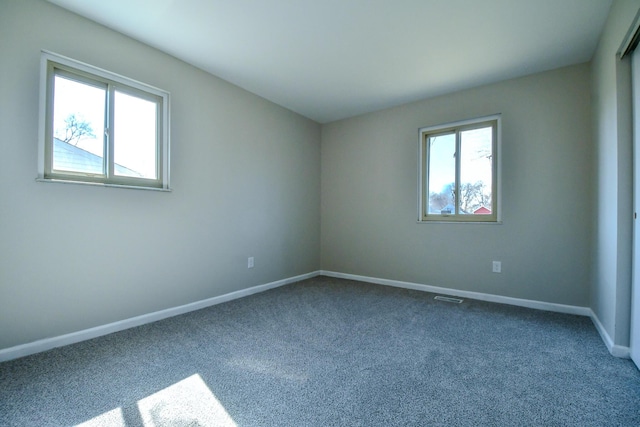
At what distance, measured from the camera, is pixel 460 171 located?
3.52m

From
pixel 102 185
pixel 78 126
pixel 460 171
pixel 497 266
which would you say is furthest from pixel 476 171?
pixel 78 126

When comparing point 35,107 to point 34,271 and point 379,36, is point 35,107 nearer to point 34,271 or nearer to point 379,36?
point 34,271

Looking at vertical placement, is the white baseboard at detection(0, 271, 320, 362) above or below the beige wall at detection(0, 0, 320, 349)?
below

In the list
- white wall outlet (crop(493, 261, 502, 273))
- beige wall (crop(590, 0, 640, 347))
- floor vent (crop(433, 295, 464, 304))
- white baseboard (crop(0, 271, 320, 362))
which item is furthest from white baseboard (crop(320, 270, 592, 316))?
white baseboard (crop(0, 271, 320, 362))

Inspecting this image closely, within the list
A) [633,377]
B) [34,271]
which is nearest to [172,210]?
[34,271]

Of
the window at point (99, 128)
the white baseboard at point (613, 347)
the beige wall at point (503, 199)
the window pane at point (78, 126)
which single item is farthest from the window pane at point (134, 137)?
the white baseboard at point (613, 347)

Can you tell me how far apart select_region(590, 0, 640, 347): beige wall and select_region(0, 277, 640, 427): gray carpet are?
0.30 metres

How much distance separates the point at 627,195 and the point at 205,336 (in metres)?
3.10

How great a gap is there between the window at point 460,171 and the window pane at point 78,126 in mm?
3354

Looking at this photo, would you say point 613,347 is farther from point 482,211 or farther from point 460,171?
point 460,171

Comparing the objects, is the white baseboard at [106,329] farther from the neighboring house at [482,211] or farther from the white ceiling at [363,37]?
the neighboring house at [482,211]

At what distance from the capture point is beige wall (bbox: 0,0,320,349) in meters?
1.92

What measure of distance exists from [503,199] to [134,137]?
3.64 m

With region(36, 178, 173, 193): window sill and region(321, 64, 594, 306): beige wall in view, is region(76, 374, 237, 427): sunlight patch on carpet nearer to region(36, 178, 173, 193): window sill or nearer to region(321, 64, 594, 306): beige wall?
region(36, 178, 173, 193): window sill
